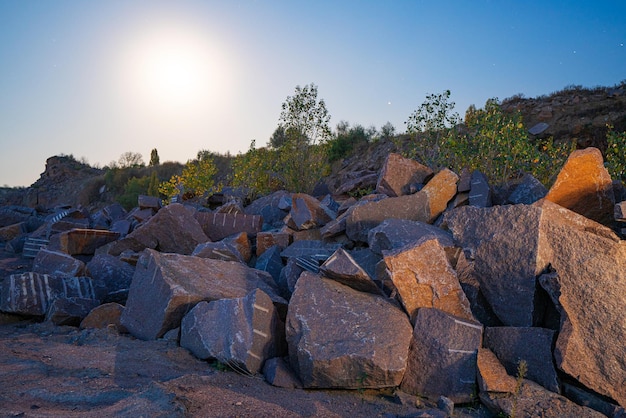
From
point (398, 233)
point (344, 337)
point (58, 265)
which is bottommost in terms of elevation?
point (344, 337)

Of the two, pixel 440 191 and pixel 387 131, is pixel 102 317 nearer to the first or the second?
pixel 440 191

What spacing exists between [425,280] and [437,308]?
0.76 feet

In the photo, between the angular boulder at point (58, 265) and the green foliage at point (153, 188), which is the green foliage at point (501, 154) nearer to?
the angular boulder at point (58, 265)

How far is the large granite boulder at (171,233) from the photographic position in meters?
7.04

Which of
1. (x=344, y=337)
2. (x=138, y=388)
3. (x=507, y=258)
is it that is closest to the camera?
(x=138, y=388)

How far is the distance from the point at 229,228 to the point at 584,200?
458cm

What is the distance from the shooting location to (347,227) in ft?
19.8

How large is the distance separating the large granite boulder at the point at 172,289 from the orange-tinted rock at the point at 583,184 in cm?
273

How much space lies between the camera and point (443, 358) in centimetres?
381

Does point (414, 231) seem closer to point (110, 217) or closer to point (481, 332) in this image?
point (481, 332)

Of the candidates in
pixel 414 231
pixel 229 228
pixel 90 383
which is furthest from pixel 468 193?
pixel 90 383

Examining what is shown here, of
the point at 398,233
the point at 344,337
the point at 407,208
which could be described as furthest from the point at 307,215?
the point at 344,337

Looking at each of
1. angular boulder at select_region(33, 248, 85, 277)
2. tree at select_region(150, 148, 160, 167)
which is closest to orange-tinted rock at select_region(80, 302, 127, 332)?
angular boulder at select_region(33, 248, 85, 277)

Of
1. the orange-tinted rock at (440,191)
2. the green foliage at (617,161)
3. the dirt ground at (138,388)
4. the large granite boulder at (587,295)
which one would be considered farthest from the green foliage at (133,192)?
the large granite boulder at (587,295)
